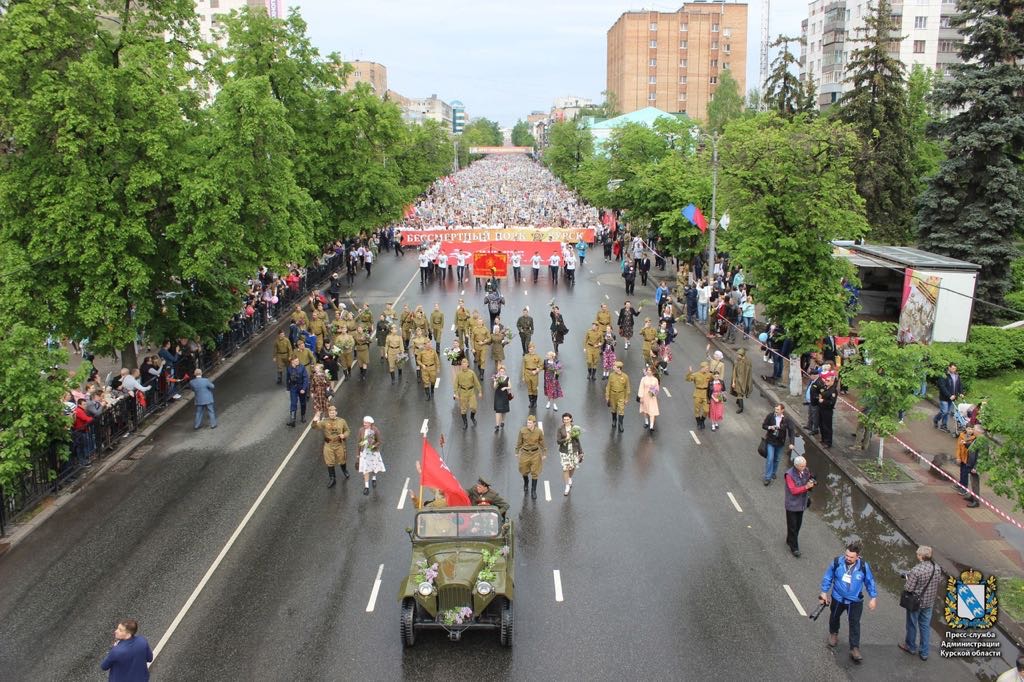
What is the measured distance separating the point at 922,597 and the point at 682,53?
152 meters

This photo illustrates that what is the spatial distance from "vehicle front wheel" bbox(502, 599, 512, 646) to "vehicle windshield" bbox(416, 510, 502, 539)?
1.03 metres

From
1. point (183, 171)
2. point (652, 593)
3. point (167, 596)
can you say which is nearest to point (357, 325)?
point (183, 171)

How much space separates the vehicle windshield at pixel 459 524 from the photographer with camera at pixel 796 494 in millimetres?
4814

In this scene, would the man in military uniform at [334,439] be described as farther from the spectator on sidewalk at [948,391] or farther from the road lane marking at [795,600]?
the spectator on sidewalk at [948,391]

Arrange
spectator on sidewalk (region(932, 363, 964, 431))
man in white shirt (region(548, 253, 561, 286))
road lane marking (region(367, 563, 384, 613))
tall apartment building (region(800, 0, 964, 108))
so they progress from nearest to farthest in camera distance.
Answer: road lane marking (region(367, 563, 384, 613)), spectator on sidewalk (region(932, 363, 964, 431)), man in white shirt (region(548, 253, 561, 286)), tall apartment building (region(800, 0, 964, 108))

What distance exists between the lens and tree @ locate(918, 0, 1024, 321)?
1209 inches

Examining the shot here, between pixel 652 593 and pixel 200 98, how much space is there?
2087cm

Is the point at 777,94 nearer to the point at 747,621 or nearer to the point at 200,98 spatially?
the point at 200,98

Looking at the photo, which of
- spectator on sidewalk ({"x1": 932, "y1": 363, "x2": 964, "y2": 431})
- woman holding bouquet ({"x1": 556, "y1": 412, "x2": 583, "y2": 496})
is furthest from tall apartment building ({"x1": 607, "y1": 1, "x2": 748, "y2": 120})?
woman holding bouquet ({"x1": 556, "y1": 412, "x2": 583, "y2": 496})

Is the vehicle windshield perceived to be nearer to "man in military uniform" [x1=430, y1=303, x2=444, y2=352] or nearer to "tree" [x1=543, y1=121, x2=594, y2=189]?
"man in military uniform" [x1=430, y1=303, x2=444, y2=352]

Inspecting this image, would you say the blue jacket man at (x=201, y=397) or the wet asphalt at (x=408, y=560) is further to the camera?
the blue jacket man at (x=201, y=397)

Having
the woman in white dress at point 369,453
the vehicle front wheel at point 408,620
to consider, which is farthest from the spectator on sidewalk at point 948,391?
the vehicle front wheel at point 408,620

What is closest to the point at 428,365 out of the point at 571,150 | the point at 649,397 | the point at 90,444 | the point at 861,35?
the point at 649,397

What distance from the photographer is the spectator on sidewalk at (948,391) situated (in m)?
19.0
